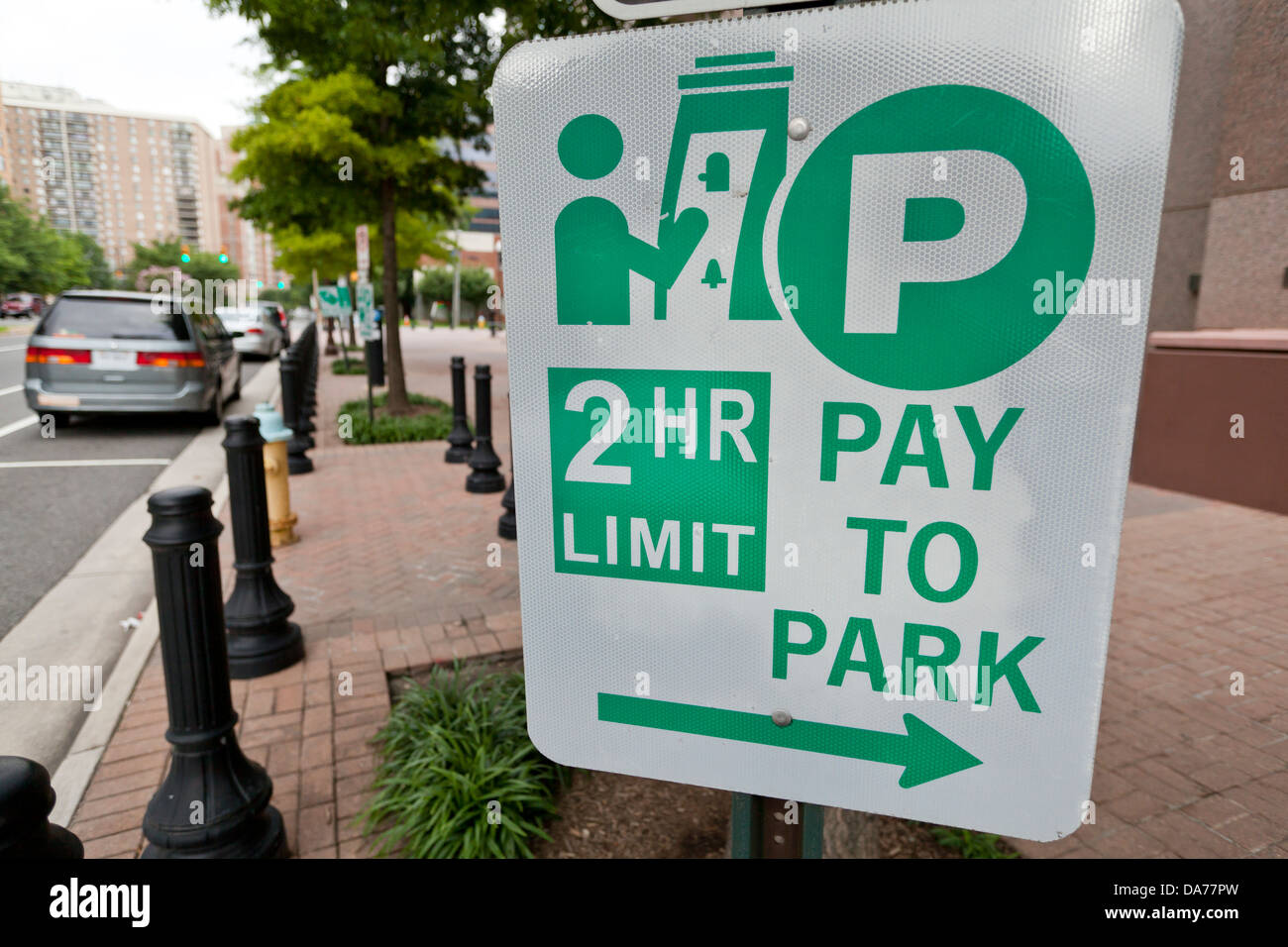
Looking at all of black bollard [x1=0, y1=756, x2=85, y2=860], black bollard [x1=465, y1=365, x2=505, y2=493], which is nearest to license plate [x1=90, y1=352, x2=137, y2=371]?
black bollard [x1=465, y1=365, x2=505, y2=493]

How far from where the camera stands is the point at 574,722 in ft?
3.93

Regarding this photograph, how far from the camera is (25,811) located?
3.87 ft

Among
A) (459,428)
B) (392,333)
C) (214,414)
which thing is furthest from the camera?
(392,333)

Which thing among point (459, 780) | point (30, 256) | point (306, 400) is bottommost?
point (459, 780)

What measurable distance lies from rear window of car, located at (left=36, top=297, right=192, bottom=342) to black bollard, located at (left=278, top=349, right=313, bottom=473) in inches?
80.6

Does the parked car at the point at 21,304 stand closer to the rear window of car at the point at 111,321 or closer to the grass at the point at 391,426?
the rear window of car at the point at 111,321

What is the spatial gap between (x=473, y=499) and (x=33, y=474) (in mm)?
4351

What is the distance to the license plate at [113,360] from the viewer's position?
9.08 meters

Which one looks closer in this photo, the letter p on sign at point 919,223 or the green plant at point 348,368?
the letter p on sign at point 919,223

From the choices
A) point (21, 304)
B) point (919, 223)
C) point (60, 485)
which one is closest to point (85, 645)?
point (60, 485)

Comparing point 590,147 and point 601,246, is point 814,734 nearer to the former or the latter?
point 601,246

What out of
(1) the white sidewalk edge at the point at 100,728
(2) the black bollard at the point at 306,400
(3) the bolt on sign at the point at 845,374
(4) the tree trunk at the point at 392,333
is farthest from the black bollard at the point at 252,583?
(4) the tree trunk at the point at 392,333

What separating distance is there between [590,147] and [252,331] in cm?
2314
